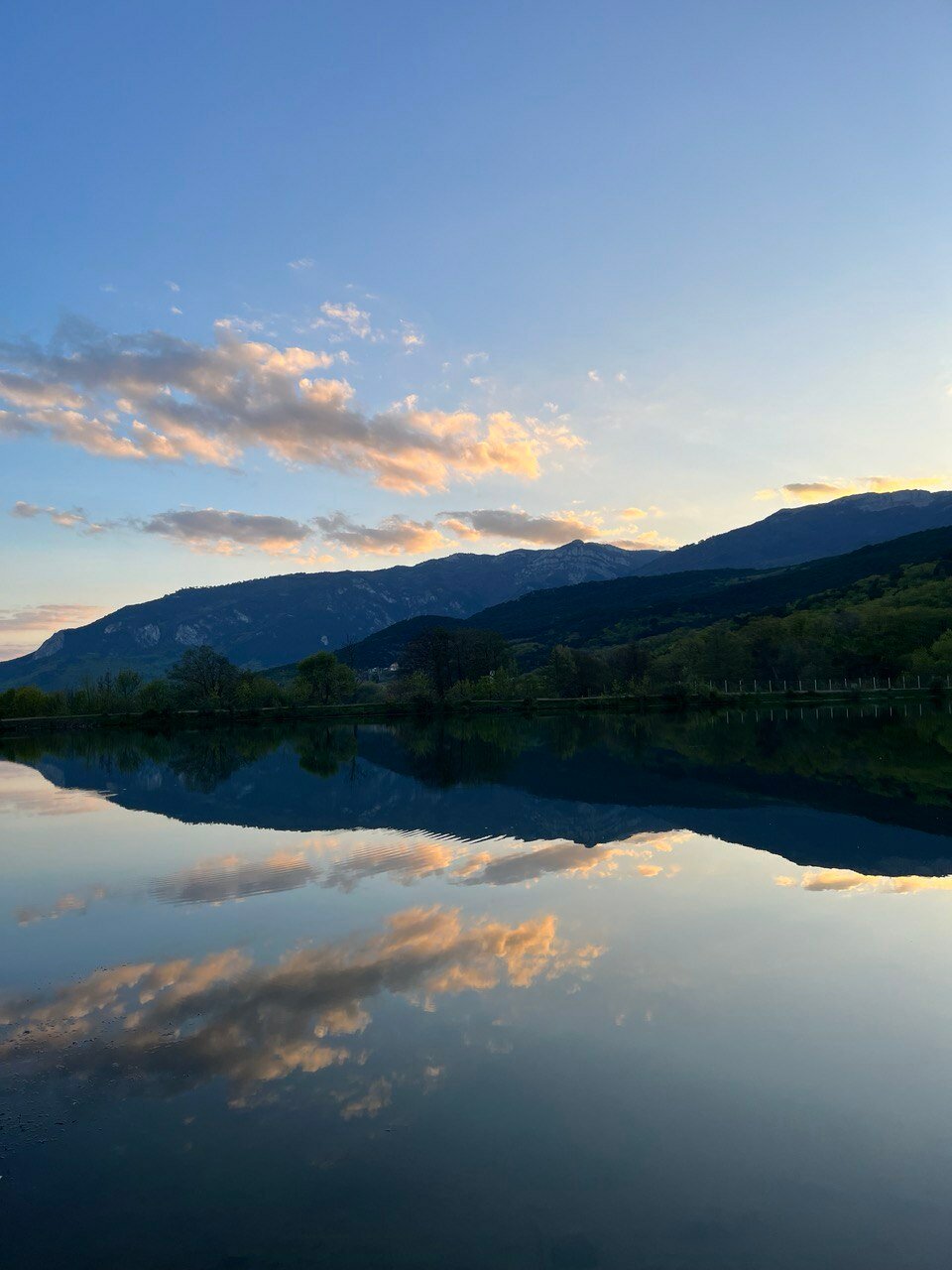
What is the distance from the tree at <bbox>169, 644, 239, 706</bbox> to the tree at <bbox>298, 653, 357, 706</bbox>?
12.3 metres

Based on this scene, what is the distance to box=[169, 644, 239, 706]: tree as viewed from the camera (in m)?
128

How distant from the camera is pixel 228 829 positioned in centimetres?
2952

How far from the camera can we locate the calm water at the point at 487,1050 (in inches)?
273

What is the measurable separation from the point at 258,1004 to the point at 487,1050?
13.2 ft

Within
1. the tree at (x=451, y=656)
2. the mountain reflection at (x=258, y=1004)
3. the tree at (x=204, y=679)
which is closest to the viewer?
the mountain reflection at (x=258, y=1004)

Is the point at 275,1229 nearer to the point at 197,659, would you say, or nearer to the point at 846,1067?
the point at 846,1067

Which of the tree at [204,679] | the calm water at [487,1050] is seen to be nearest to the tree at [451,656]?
the tree at [204,679]

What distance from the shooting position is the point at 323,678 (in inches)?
5330

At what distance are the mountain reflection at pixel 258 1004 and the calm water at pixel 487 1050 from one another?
0.22ft

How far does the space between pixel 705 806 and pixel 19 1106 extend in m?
25.2

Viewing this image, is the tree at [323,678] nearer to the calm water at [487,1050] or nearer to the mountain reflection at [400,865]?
the calm water at [487,1050]

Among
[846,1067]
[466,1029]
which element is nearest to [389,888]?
[466,1029]

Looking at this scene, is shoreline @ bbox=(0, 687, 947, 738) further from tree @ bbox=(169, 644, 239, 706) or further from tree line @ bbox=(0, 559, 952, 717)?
tree @ bbox=(169, 644, 239, 706)

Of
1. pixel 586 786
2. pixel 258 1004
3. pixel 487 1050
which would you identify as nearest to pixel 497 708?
pixel 586 786
